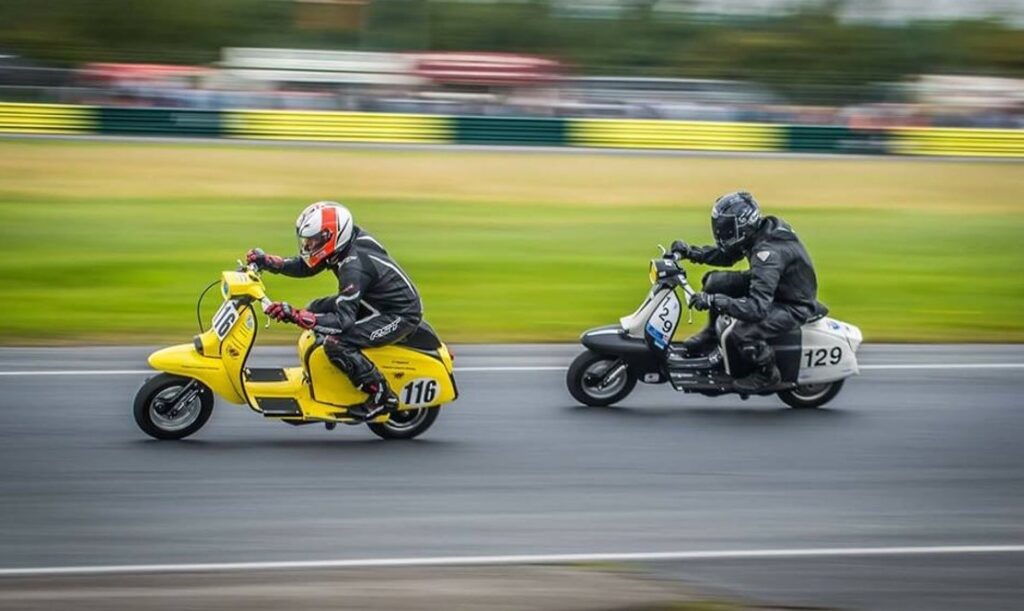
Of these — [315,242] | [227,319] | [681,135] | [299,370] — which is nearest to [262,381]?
[299,370]

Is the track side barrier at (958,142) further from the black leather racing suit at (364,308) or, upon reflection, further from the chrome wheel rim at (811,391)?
the black leather racing suit at (364,308)

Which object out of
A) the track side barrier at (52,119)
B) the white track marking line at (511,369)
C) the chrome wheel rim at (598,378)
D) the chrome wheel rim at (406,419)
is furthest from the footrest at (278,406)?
the track side barrier at (52,119)

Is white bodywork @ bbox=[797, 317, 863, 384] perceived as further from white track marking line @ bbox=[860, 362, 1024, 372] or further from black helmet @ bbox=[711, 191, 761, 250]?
white track marking line @ bbox=[860, 362, 1024, 372]

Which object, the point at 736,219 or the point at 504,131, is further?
the point at 504,131

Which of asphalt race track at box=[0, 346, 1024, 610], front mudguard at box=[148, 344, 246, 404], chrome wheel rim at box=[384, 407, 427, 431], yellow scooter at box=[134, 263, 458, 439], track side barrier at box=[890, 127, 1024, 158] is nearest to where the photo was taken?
asphalt race track at box=[0, 346, 1024, 610]

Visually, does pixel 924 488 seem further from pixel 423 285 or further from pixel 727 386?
pixel 423 285

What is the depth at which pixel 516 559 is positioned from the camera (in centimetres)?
759

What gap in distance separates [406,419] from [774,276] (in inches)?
119

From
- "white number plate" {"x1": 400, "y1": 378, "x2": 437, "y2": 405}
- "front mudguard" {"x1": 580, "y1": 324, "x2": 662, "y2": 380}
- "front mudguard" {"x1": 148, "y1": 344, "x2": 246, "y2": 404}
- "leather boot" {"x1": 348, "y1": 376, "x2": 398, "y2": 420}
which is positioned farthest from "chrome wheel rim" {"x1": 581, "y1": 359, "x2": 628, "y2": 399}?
"front mudguard" {"x1": 148, "y1": 344, "x2": 246, "y2": 404}

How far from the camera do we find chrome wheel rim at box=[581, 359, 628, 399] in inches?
449

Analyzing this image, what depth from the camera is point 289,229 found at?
2291cm

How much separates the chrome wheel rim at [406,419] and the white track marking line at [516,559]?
8.89 feet

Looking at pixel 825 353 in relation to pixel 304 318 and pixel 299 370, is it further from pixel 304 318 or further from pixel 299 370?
pixel 304 318

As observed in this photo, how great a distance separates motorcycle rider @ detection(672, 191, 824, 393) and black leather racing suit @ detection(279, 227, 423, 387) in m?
2.33
